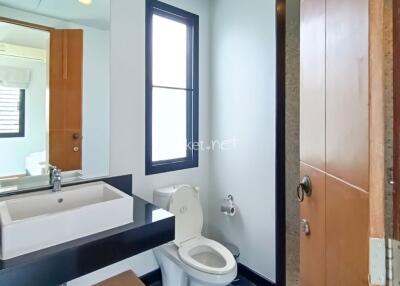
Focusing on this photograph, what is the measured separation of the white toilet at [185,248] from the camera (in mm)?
1765

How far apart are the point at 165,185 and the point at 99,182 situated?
623 mm

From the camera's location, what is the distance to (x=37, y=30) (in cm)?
152

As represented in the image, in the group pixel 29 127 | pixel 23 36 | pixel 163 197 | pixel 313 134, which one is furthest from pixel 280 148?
pixel 23 36

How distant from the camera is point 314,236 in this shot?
104 centimetres

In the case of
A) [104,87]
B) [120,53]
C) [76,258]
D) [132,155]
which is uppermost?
[120,53]

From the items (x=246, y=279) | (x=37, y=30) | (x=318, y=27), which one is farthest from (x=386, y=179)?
(x=246, y=279)

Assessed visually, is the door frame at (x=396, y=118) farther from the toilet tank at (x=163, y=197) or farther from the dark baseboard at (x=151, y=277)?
the dark baseboard at (x=151, y=277)

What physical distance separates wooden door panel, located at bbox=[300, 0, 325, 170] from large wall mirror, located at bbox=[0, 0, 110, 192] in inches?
50.0

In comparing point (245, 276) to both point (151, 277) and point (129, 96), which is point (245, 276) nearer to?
point (151, 277)

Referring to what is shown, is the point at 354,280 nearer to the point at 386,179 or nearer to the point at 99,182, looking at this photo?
the point at 386,179

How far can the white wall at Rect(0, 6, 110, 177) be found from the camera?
1724 millimetres

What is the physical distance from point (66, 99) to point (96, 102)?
7.3 inches

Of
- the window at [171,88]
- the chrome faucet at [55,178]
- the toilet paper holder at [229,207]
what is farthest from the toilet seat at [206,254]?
the chrome faucet at [55,178]

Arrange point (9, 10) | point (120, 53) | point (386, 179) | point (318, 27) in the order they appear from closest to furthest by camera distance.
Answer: point (386, 179)
point (318, 27)
point (9, 10)
point (120, 53)
